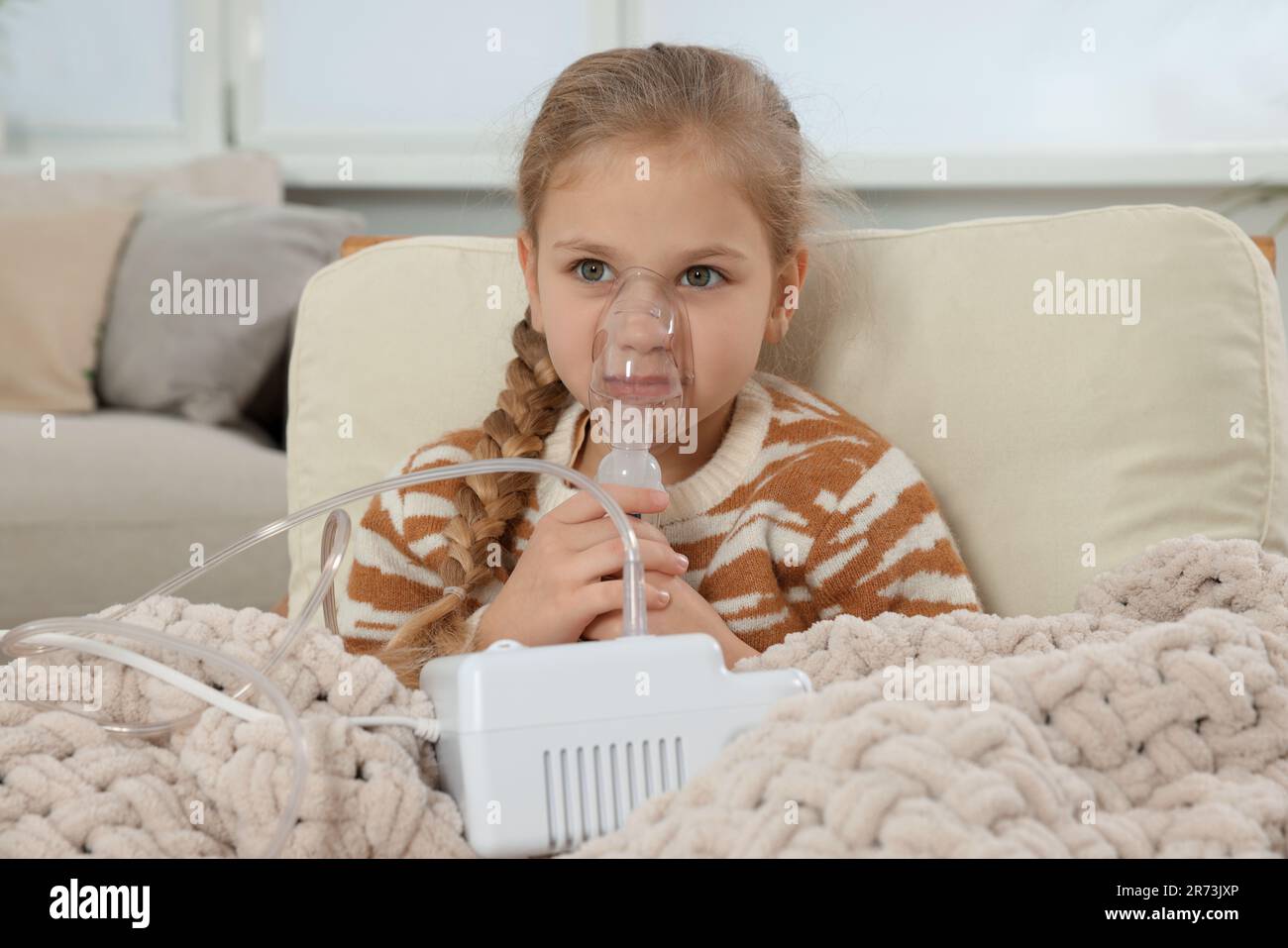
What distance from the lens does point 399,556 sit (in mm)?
1160

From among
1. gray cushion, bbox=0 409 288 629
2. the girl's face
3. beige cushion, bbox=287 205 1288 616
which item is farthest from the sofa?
the girl's face

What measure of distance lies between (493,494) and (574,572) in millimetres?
227

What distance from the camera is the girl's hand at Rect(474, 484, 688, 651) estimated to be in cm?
87

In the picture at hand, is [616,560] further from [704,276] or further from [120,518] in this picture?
[120,518]

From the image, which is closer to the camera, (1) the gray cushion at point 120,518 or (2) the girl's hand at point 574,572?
(2) the girl's hand at point 574,572

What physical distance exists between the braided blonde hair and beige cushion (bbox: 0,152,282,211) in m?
1.63

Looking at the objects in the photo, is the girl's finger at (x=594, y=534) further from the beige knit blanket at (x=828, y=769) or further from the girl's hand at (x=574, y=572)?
the beige knit blanket at (x=828, y=769)

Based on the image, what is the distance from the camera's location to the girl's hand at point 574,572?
87 centimetres

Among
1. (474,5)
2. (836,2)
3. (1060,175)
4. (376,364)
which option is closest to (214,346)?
(474,5)

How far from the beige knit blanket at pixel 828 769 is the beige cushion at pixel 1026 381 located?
0.38 meters

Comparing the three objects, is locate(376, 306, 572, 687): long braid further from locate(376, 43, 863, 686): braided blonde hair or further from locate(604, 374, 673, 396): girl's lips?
locate(604, 374, 673, 396): girl's lips

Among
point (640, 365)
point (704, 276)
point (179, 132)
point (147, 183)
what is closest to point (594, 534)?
point (640, 365)

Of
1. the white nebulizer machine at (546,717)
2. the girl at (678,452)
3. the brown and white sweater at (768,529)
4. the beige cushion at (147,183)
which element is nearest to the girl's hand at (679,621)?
the girl at (678,452)

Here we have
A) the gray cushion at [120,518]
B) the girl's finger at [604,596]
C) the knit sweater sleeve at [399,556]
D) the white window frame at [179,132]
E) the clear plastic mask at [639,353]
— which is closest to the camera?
the girl's finger at [604,596]
